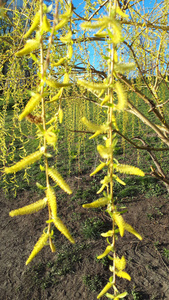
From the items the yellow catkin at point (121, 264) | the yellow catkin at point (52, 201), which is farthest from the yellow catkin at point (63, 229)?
the yellow catkin at point (121, 264)

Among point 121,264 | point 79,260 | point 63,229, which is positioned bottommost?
point 79,260

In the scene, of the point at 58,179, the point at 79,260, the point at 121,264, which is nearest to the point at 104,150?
the point at 58,179

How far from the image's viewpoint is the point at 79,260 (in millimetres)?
2291

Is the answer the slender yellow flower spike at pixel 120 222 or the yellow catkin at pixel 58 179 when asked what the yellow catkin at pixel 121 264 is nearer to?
the slender yellow flower spike at pixel 120 222

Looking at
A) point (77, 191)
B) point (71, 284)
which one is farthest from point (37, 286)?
point (77, 191)

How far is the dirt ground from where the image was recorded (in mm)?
1985

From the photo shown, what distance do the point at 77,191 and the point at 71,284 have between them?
1469 millimetres

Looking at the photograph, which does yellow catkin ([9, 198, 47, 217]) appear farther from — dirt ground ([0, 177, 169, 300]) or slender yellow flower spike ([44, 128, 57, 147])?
dirt ground ([0, 177, 169, 300])

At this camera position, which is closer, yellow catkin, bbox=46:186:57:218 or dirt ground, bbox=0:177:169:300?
yellow catkin, bbox=46:186:57:218

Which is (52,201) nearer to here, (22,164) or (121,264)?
(22,164)

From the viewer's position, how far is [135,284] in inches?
79.1

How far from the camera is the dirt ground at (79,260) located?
1985mm

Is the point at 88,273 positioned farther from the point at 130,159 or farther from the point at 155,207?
the point at 130,159

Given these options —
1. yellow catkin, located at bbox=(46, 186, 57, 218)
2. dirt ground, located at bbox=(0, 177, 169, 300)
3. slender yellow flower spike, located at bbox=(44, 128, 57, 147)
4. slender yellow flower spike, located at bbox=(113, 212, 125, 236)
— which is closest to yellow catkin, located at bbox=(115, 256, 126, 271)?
slender yellow flower spike, located at bbox=(113, 212, 125, 236)
